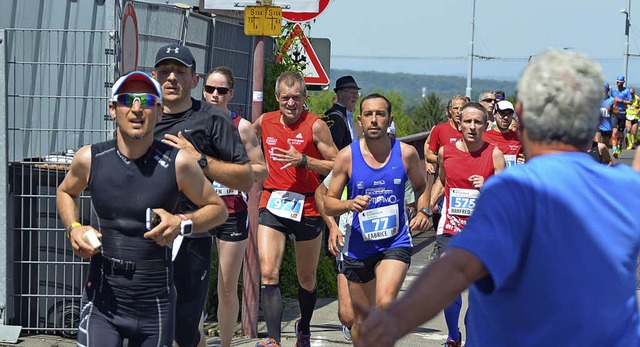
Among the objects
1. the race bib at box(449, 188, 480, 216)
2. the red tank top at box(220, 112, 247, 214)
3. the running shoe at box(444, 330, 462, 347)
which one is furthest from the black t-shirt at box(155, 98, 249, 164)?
the running shoe at box(444, 330, 462, 347)

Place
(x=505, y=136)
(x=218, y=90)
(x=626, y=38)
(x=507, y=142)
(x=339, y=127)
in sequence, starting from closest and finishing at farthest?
1. (x=218, y=90)
2. (x=339, y=127)
3. (x=507, y=142)
4. (x=505, y=136)
5. (x=626, y=38)

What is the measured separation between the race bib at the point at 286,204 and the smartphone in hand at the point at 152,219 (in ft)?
12.0

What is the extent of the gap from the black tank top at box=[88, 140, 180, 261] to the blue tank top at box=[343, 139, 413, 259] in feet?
8.89

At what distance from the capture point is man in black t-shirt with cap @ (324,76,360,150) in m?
10.8

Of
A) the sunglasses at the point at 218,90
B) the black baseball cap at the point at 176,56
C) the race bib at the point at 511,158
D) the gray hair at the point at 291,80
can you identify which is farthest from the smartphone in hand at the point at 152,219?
the race bib at the point at 511,158

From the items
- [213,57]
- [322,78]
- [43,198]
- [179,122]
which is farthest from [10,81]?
[322,78]

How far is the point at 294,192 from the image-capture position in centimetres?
899

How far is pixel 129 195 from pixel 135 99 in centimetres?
46

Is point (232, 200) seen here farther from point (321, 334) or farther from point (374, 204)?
point (321, 334)

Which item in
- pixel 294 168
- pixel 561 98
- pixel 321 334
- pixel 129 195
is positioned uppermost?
pixel 561 98

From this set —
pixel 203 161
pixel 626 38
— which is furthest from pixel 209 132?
pixel 626 38

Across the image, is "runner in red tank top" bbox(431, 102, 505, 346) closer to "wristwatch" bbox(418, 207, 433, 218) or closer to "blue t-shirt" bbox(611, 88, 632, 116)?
"wristwatch" bbox(418, 207, 433, 218)

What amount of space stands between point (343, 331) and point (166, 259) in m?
4.40

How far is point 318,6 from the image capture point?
913cm
